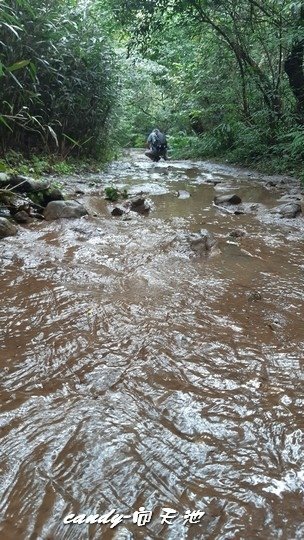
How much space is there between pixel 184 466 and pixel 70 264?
2.12m

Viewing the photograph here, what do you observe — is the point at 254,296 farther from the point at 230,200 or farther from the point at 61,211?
the point at 230,200

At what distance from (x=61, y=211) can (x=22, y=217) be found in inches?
17.5

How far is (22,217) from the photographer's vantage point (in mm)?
4234

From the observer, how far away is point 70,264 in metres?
3.17

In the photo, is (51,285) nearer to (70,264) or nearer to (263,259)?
(70,264)

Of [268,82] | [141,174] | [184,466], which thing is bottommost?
[141,174]

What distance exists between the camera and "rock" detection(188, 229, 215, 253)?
11.6ft

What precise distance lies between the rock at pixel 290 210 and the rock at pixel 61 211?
2.39 metres

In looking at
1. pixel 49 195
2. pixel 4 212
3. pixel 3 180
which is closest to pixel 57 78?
pixel 49 195

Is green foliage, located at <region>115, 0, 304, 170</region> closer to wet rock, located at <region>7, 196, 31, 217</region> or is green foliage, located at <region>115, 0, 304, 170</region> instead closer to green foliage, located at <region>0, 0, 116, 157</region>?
green foliage, located at <region>0, 0, 116, 157</region>

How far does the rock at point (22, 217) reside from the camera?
4.22 metres

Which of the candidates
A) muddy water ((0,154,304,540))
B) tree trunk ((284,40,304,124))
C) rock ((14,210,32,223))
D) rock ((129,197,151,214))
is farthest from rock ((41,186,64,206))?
tree trunk ((284,40,304,124))

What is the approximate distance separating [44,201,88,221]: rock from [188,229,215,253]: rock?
1.49 m

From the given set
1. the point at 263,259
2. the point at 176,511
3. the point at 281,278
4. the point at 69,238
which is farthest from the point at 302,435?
the point at 69,238
